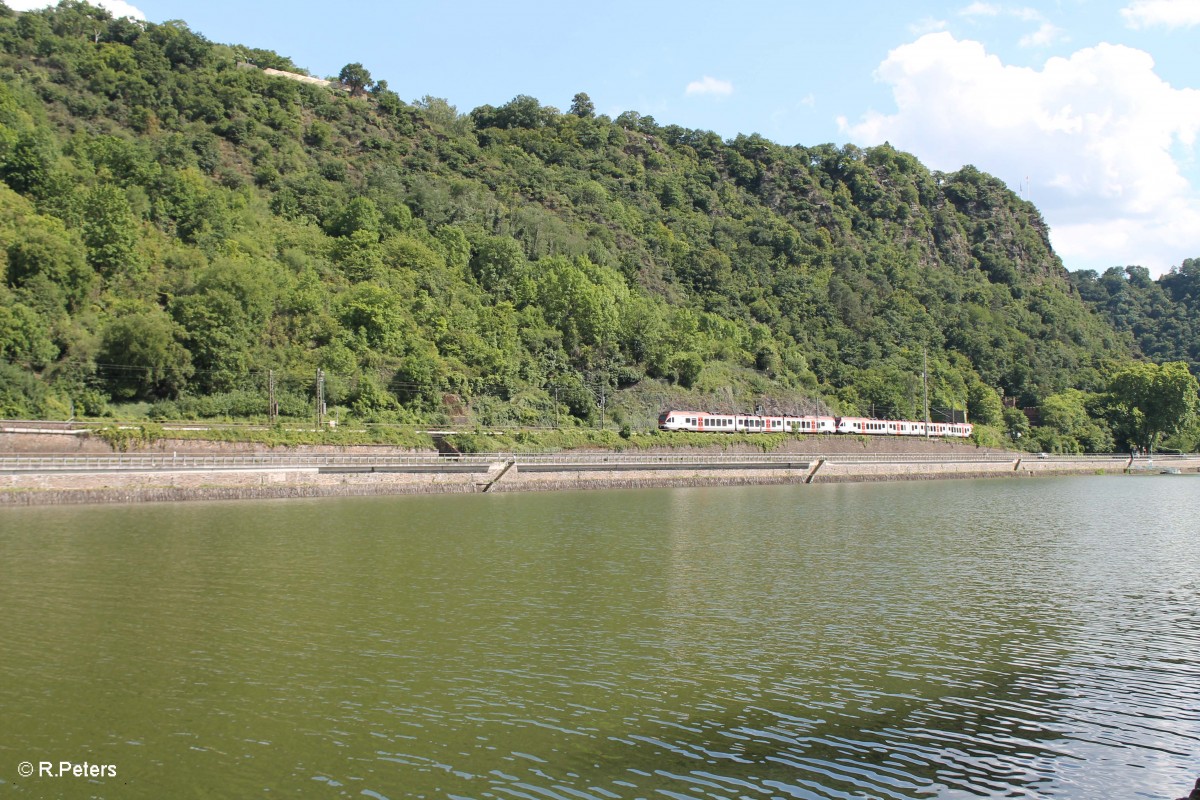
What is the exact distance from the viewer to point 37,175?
71000 mm

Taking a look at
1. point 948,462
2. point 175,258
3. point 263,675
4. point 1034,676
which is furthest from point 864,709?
point 948,462

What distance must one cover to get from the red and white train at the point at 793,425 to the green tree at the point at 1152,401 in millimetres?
23142

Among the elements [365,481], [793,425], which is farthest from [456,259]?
[365,481]

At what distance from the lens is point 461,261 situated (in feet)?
307

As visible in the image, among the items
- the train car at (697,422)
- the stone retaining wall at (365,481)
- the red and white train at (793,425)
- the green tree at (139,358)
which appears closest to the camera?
the stone retaining wall at (365,481)

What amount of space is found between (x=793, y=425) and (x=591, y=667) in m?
74.5

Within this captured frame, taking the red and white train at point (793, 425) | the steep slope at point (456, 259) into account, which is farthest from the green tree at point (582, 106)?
the red and white train at point (793, 425)

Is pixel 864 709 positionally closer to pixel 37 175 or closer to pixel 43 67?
pixel 37 175

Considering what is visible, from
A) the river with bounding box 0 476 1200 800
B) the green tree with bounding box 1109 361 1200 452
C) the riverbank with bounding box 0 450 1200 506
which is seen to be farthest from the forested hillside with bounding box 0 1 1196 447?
the river with bounding box 0 476 1200 800

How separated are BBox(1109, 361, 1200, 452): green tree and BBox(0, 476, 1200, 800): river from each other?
89102mm

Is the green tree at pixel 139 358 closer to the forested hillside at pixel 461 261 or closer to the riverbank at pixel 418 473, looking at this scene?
the forested hillside at pixel 461 261

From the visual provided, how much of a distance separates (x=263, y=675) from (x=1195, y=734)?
1324 centimetres

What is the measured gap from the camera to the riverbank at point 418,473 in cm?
3947

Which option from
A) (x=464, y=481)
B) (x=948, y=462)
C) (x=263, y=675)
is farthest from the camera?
(x=948, y=462)
